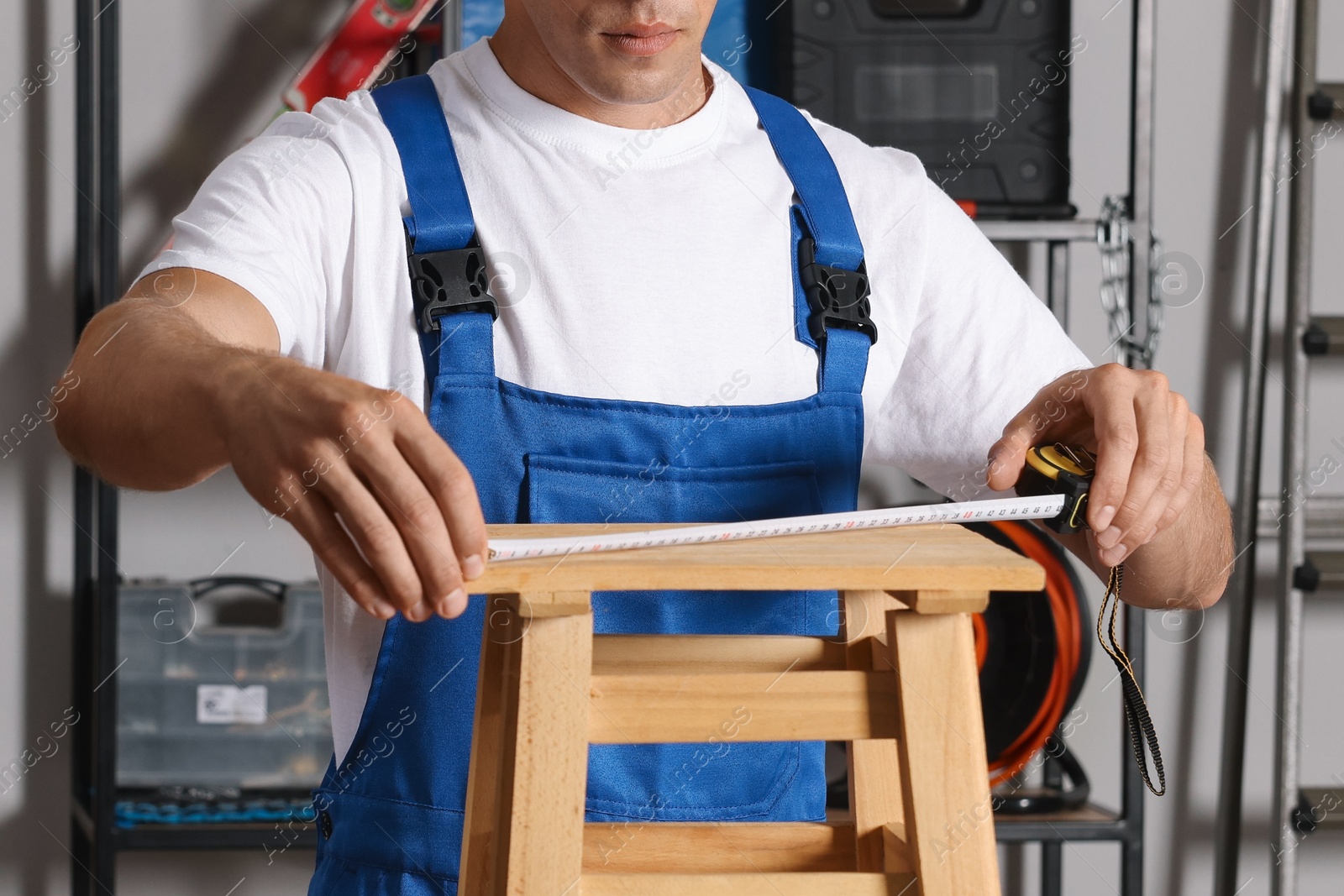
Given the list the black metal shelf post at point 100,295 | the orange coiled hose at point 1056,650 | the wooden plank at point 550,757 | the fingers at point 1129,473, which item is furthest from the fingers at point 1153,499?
the black metal shelf post at point 100,295

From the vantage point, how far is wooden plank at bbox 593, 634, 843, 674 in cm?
69

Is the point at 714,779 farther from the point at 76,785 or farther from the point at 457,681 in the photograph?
the point at 76,785

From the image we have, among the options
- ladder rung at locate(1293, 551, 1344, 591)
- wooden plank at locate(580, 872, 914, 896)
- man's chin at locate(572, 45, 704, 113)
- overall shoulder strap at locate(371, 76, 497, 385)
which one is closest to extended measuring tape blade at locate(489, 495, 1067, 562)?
wooden plank at locate(580, 872, 914, 896)

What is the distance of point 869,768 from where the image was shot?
0.76 m

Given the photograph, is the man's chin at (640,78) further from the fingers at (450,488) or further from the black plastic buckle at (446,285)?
the fingers at (450,488)

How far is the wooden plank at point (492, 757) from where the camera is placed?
23.1 inches

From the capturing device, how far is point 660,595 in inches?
33.4

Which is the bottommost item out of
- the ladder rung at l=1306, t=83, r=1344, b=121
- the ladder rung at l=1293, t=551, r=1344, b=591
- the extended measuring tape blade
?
the ladder rung at l=1293, t=551, r=1344, b=591

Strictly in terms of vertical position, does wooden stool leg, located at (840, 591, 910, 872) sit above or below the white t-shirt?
below

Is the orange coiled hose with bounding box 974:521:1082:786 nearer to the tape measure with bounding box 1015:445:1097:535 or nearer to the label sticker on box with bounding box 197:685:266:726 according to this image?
the tape measure with bounding box 1015:445:1097:535

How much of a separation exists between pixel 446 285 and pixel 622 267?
0.45ft

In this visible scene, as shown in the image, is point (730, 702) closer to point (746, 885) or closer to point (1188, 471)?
point (746, 885)

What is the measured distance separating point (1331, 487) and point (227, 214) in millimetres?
1678

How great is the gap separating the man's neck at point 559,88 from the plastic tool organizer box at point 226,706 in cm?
93
